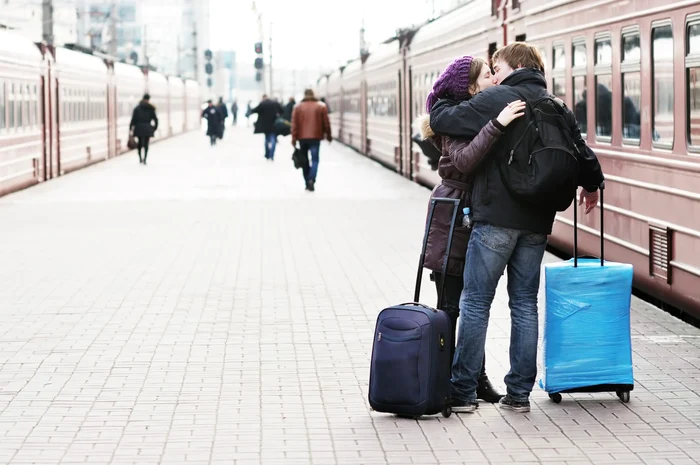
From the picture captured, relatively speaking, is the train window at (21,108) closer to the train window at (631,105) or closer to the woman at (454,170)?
the train window at (631,105)

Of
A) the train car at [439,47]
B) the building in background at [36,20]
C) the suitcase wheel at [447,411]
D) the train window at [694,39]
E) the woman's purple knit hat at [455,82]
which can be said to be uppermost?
the building in background at [36,20]

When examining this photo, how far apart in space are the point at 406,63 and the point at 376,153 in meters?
7.99

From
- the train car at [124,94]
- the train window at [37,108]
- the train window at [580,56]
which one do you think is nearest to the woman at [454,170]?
the train window at [580,56]

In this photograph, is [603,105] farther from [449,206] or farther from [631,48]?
[449,206]

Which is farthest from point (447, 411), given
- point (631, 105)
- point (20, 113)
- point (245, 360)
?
point (20, 113)

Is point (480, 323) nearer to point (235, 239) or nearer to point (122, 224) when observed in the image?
point (235, 239)

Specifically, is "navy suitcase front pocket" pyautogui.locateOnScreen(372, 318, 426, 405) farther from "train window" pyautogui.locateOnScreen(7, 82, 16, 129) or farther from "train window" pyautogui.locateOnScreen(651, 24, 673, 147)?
"train window" pyautogui.locateOnScreen(7, 82, 16, 129)

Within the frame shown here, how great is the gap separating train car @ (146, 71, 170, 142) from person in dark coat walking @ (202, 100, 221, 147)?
435 cm

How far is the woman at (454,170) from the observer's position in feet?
21.6

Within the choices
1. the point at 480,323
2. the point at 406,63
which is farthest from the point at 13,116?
the point at 480,323

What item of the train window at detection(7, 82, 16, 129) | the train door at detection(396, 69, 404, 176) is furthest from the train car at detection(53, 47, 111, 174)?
the train door at detection(396, 69, 404, 176)

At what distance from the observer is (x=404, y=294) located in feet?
36.9

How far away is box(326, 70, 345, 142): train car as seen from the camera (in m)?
52.0

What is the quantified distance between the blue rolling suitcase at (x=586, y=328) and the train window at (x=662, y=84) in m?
3.48
